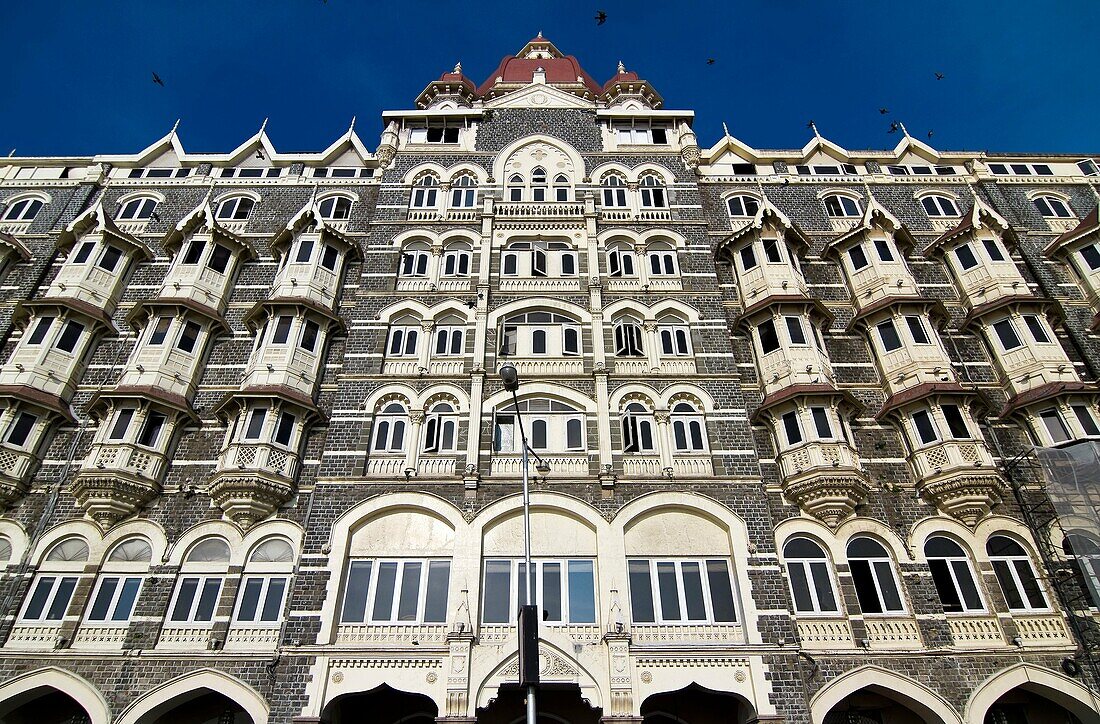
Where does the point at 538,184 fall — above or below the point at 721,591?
above

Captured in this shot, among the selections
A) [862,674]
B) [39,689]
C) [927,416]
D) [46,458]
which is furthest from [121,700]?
[927,416]

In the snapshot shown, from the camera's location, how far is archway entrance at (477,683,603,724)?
20.5m

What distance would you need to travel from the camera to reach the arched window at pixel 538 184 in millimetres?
31094

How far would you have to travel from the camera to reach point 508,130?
33.6 meters

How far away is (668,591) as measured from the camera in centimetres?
2084

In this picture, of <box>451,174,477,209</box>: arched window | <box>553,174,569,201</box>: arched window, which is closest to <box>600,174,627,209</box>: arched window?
<box>553,174,569,201</box>: arched window

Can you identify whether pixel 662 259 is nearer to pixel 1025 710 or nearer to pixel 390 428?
pixel 390 428

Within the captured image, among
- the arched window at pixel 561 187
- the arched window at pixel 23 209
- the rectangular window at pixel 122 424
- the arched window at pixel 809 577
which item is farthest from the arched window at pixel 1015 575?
the arched window at pixel 23 209

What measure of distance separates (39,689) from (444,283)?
17871mm

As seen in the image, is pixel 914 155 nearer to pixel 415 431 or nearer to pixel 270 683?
pixel 415 431

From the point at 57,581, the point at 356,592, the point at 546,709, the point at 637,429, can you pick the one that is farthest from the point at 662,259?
the point at 57,581

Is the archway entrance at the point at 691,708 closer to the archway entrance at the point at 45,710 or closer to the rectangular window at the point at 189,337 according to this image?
the archway entrance at the point at 45,710

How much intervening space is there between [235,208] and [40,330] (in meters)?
9.74

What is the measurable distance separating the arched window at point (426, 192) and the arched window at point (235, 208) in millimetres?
7732
